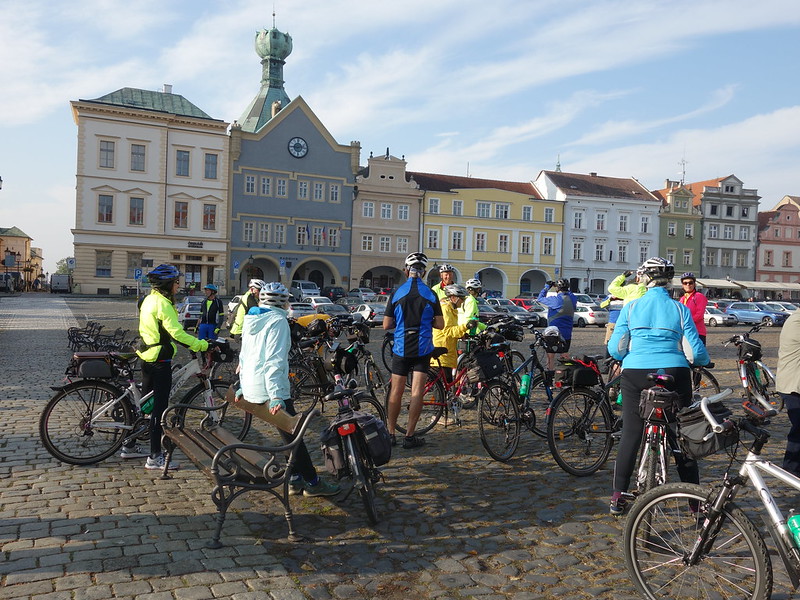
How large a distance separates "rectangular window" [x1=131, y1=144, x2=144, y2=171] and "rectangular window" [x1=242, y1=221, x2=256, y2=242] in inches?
352

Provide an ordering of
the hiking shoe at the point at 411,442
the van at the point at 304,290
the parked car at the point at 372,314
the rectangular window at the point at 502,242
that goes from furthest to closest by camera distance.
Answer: the rectangular window at the point at 502,242
the van at the point at 304,290
the parked car at the point at 372,314
the hiking shoe at the point at 411,442

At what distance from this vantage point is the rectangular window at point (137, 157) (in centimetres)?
5312

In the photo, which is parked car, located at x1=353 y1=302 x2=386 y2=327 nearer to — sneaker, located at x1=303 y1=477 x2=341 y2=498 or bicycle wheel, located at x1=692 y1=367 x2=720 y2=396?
bicycle wheel, located at x1=692 y1=367 x2=720 y2=396

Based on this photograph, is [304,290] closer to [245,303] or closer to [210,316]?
[210,316]

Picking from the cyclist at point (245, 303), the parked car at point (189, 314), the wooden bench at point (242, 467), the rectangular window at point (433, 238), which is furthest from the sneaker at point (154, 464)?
the rectangular window at point (433, 238)

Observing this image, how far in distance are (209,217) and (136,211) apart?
18.0ft

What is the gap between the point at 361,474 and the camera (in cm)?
490

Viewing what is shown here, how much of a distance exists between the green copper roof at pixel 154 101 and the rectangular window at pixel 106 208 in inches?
290

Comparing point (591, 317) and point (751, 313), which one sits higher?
point (751, 313)

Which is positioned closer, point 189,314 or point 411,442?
point 411,442

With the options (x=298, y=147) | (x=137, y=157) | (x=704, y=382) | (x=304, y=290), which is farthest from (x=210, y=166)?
(x=704, y=382)

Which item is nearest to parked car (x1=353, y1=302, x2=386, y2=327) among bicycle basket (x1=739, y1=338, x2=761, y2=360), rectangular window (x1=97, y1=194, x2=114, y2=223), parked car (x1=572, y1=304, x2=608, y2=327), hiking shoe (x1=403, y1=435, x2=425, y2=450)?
parked car (x1=572, y1=304, x2=608, y2=327)

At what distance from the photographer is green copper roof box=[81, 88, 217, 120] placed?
54188 mm

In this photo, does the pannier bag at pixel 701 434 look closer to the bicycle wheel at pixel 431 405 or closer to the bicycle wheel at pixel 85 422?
the bicycle wheel at pixel 431 405
